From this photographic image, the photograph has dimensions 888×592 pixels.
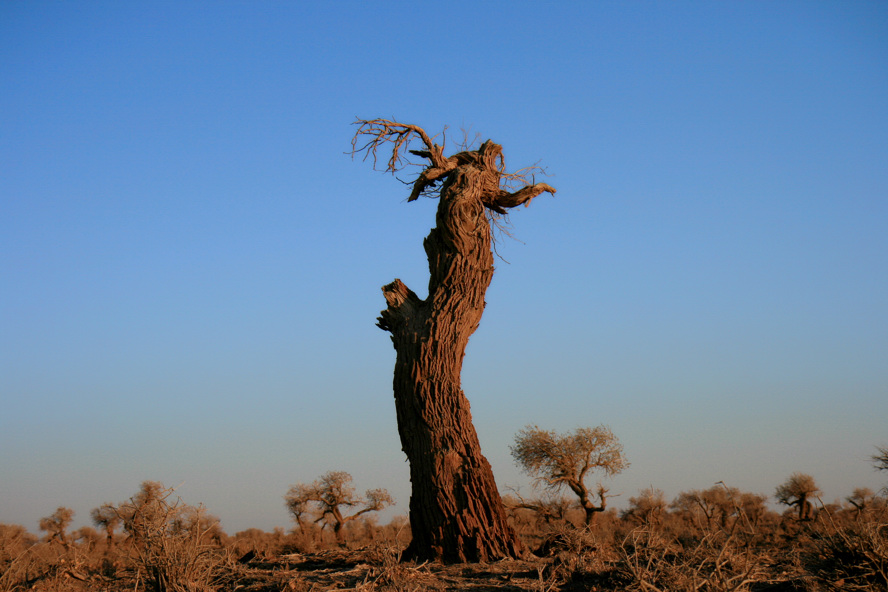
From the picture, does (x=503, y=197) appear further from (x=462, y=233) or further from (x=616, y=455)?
(x=616, y=455)

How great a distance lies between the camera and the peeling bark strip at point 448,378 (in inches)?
324

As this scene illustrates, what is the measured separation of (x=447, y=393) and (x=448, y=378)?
0.71 ft

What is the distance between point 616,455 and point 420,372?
14.9m

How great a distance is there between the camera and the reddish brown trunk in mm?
8203

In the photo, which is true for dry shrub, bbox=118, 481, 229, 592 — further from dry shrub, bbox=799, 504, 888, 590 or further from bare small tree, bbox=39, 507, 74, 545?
bare small tree, bbox=39, 507, 74, 545

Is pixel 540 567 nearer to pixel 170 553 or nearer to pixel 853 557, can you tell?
pixel 853 557

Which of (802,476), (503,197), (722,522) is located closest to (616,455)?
(722,522)

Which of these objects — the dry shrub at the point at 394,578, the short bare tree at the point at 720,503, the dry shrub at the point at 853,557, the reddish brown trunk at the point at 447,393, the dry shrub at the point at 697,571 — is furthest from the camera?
the short bare tree at the point at 720,503

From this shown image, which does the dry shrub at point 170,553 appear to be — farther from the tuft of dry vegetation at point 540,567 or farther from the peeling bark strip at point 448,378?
the peeling bark strip at point 448,378

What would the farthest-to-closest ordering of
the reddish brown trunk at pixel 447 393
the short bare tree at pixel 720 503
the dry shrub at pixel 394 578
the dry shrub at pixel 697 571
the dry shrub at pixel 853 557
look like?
the short bare tree at pixel 720 503 → the reddish brown trunk at pixel 447 393 → the dry shrub at pixel 394 578 → the dry shrub at pixel 853 557 → the dry shrub at pixel 697 571

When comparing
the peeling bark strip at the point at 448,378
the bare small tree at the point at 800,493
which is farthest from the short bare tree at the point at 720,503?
the peeling bark strip at the point at 448,378

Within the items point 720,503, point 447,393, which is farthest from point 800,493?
point 447,393

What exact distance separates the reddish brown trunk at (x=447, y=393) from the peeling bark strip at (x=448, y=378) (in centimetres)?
1

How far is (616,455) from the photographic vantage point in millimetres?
21531
